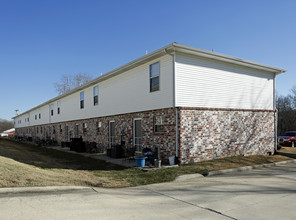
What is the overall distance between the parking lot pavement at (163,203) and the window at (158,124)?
191 inches

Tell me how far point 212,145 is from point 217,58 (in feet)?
15.2

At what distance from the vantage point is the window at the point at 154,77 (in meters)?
12.5

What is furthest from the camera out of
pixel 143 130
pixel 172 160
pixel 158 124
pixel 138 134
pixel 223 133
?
pixel 138 134

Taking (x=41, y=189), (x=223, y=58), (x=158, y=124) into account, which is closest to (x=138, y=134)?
(x=158, y=124)

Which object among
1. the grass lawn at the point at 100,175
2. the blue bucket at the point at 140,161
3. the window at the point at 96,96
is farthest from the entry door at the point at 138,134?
the window at the point at 96,96

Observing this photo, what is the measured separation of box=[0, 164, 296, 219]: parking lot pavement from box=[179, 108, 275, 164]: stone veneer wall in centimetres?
408

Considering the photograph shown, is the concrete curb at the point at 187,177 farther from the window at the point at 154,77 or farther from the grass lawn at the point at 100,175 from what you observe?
the window at the point at 154,77

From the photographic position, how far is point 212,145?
1242 centimetres

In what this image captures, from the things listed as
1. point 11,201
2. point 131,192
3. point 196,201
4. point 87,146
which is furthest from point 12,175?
point 87,146

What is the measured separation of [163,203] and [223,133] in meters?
8.24

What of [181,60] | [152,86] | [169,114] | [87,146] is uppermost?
[181,60]

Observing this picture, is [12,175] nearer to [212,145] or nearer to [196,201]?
[196,201]

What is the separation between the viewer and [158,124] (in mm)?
12398

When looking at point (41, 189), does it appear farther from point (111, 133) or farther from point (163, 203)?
point (111, 133)
